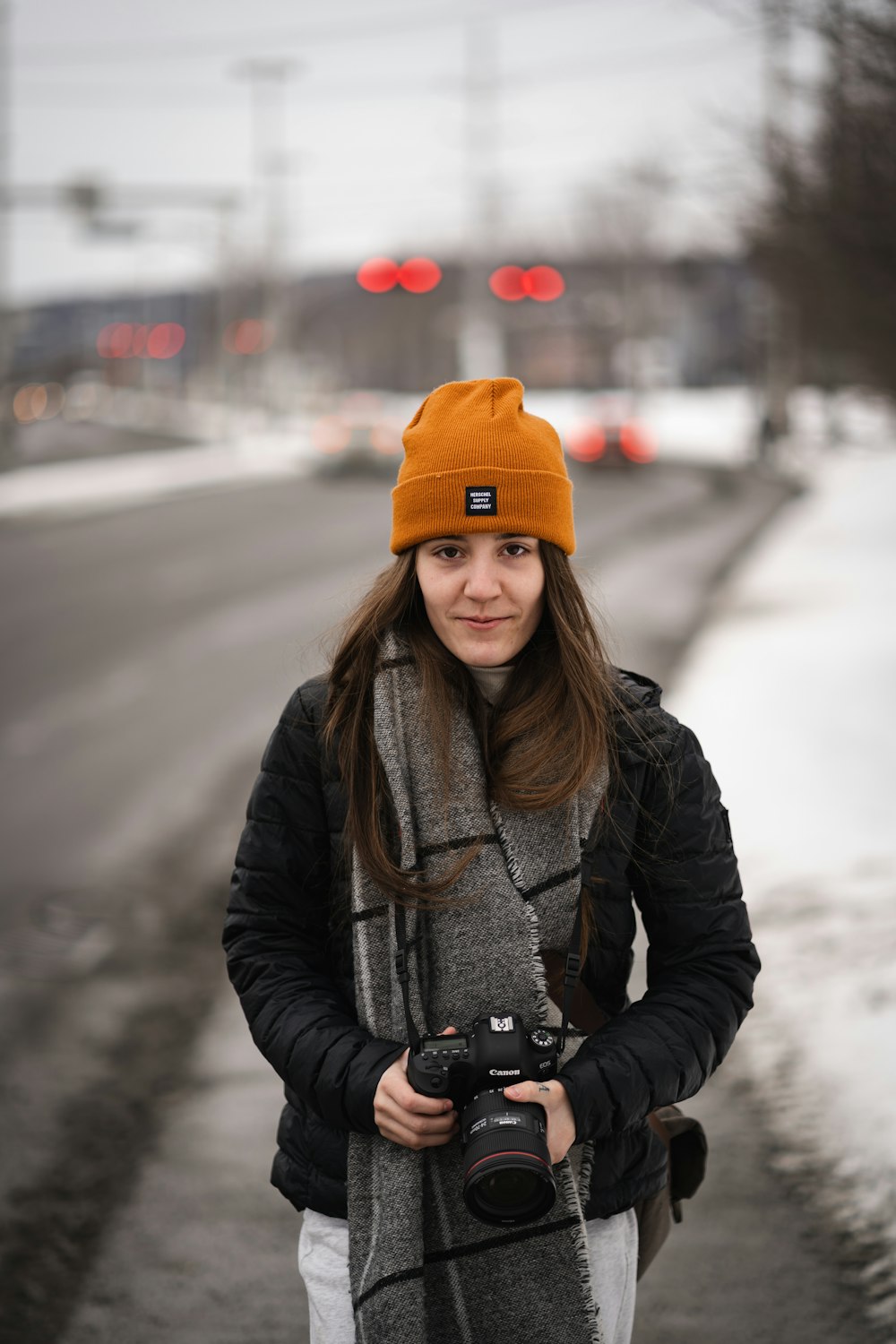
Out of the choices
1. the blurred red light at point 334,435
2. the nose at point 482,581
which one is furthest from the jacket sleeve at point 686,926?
the blurred red light at point 334,435

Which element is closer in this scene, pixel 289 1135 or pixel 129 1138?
pixel 289 1135

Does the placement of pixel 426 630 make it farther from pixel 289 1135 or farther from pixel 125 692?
pixel 125 692

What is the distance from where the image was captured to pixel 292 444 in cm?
4141

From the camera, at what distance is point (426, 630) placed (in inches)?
82.6

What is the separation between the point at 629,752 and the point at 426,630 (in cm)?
35

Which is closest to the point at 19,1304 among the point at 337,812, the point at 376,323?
the point at 337,812

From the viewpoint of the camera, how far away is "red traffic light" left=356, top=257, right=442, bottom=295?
28.9 meters

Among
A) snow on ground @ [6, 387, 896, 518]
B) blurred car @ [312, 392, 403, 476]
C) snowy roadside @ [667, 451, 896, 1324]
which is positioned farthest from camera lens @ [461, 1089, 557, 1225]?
blurred car @ [312, 392, 403, 476]

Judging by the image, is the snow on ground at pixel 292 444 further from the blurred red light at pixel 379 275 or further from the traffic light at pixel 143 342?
the traffic light at pixel 143 342

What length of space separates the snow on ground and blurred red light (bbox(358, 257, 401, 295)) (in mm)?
2762

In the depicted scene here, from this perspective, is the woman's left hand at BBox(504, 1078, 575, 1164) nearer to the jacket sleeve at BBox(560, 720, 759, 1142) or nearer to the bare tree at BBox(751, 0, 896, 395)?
the jacket sleeve at BBox(560, 720, 759, 1142)

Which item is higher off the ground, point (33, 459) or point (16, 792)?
point (33, 459)

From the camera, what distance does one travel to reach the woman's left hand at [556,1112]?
1.75 metres

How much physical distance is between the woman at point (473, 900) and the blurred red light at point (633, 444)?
27.4 m
